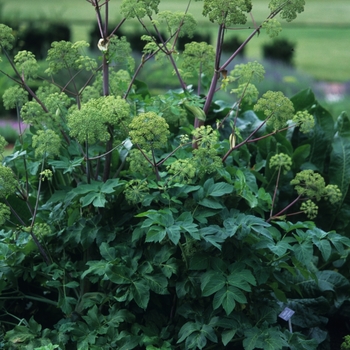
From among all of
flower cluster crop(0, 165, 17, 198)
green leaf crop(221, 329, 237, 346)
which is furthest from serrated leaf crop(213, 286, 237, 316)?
flower cluster crop(0, 165, 17, 198)

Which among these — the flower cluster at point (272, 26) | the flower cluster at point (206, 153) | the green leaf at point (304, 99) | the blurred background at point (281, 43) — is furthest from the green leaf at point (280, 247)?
the blurred background at point (281, 43)

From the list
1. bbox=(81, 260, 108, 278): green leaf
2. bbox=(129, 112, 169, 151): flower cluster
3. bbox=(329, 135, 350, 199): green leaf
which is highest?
bbox=(129, 112, 169, 151): flower cluster

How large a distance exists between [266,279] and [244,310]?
294mm

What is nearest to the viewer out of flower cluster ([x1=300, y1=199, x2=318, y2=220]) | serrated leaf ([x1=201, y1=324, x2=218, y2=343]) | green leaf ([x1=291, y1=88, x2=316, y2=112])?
serrated leaf ([x1=201, y1=324, x2=218, y2=343])

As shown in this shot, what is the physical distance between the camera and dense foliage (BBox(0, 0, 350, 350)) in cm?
192

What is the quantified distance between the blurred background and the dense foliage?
84.6 inches

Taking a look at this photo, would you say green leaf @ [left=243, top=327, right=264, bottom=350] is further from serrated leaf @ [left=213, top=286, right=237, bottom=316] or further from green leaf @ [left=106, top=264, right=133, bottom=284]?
green leaf @ [left=106, top=264, right=133, bottom=284]

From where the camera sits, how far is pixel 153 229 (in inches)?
72.2

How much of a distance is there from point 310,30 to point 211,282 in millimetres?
12377

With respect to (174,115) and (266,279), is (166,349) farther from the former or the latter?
(174,115)

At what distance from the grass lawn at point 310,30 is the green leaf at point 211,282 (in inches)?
291

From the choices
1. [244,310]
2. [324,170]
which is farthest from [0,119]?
[244,310]

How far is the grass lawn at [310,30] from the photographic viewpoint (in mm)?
10086

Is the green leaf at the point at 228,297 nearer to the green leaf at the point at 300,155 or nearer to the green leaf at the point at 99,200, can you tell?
the green leaf at the point at 99,200
